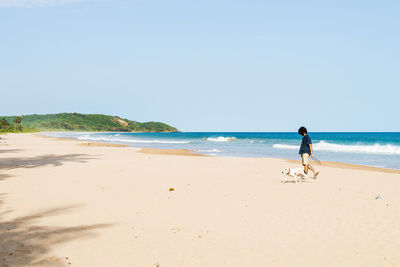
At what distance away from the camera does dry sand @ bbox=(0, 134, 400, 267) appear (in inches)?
230

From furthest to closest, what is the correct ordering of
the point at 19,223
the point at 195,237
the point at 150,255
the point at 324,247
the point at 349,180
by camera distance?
the point at 349,180
the point at 19,223
the point at 195,237
the point at 324,247
the point at 150,255

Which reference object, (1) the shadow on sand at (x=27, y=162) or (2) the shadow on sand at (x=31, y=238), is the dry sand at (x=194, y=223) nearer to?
(2) the shadow on sand at (x=31, y=238)

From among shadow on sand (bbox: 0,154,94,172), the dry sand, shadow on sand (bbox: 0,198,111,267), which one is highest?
shadow on sand (bbox: 0,154,94,172)

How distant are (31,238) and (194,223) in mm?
3471

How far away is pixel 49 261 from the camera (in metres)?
5.55

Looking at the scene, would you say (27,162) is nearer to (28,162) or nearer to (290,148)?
(28,162)

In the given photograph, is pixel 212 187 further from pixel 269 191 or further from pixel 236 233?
pixel 236 233

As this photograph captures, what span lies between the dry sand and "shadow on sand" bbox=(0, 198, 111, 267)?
0.06 feet

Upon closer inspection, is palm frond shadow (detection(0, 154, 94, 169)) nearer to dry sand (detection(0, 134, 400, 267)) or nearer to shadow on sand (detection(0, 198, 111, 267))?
dry sand (detection(0, 134, 400, 267))

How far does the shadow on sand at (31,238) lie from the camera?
5547 mm

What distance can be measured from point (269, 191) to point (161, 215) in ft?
15.6

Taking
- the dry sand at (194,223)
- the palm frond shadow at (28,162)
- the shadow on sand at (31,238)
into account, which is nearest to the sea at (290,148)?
the dry sand at (194,223)

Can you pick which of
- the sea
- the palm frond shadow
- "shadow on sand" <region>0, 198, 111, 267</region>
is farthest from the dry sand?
the sea

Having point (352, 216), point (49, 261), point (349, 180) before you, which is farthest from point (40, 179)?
point (349, 180)
